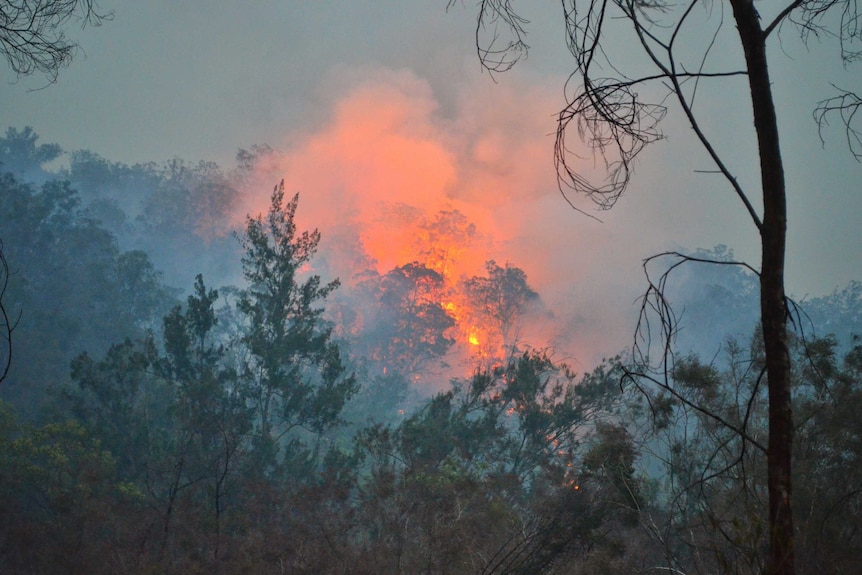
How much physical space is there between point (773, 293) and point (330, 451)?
57.9ft

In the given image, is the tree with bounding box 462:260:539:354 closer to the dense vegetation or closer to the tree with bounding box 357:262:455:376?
the tree with bounding box 357:262:455:376

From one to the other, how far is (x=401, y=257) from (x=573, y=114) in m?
63.0

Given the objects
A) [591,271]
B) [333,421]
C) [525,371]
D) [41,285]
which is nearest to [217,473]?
[333,421]

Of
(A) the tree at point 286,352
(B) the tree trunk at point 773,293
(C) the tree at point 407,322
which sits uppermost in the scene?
(C) the tree at point 407,322

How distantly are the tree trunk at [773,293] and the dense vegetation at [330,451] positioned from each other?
84mm

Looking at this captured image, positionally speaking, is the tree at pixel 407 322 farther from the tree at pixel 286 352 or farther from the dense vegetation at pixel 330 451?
the tree at pixel 286 352

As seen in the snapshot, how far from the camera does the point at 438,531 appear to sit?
1164cm

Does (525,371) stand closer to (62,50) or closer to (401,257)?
(62,50)

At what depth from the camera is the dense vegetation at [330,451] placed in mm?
9320

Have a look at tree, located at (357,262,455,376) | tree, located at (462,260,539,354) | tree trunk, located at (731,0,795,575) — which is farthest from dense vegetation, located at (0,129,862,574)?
tree, located at (462,260,539,354)

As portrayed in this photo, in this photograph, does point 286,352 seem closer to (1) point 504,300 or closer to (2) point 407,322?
(2) point 407,322

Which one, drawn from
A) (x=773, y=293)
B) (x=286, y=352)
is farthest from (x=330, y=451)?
(x=773, y=293)

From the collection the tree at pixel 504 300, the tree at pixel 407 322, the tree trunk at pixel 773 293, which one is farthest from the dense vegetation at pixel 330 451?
the tree at pixel 504 300

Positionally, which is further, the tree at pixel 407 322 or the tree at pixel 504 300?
the tree at pixel 504 300
